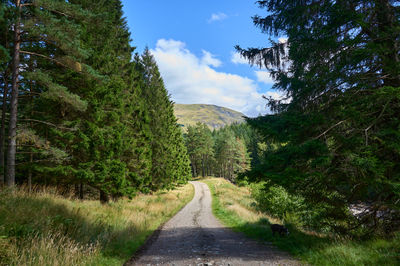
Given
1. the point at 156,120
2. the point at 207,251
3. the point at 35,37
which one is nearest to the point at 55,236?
the point at 207,251

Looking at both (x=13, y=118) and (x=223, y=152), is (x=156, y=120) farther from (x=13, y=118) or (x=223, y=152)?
(x=223, y=152)

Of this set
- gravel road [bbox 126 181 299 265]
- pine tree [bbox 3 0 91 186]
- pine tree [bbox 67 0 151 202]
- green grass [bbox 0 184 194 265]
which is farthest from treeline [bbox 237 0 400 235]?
pine tree [bbox 67 0 151 202]

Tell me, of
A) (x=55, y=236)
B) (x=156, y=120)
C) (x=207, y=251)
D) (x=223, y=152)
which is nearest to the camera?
(x=55, y=236)

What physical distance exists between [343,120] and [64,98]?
11.4 metres

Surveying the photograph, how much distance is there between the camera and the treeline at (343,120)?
5.40 m

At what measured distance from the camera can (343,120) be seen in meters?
5.93

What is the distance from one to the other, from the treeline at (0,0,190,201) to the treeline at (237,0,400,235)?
918 cm

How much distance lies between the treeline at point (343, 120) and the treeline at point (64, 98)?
361 inches

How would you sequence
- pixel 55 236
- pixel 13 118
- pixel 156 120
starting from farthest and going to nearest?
pixel 156 120 → pixel 13 118 → pixel 55 236

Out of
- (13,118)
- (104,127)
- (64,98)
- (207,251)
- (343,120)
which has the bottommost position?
(207,251)

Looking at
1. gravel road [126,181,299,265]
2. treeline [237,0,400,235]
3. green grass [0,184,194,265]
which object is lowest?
gravel road [126,181,299,265]

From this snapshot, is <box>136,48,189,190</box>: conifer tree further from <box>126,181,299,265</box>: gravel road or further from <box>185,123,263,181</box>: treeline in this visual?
<box>185,123,263,181</box>: treeline

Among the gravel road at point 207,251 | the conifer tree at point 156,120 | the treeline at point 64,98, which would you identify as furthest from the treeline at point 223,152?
the gravel road at point 207,251

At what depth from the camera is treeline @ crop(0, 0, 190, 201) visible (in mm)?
8781
